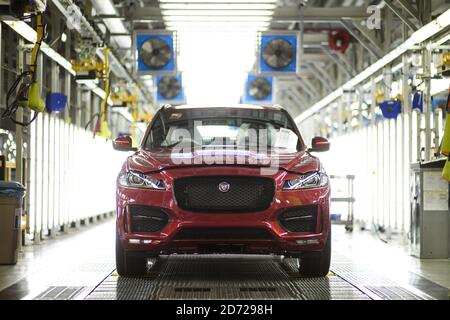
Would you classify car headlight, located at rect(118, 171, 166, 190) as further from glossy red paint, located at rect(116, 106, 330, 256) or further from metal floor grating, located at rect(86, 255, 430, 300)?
metal floor grating, located at rect(86, 255, 430, 300)

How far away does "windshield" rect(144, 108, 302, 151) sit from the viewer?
8.11 metres

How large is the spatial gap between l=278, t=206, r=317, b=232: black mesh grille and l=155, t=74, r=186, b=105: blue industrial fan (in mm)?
16515

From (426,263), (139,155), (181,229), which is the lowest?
(426,263)

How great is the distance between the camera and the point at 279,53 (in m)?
16.2

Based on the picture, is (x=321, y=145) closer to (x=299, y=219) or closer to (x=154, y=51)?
(x=299, y=219)

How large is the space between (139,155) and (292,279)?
1828mm

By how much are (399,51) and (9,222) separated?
7456 mm

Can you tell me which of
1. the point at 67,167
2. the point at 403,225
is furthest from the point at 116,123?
the point at 403,225

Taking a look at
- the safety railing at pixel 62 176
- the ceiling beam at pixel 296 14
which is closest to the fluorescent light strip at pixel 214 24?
the ceiling beam at pixel 296 14

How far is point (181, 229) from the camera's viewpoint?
6871 millimetres

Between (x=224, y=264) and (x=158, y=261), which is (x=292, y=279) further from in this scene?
(x=158, y=261)

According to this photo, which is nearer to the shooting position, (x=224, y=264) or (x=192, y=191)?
(x=192, y=191)

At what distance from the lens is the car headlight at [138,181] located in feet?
23.0

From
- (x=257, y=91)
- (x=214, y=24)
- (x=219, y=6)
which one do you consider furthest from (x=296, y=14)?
(x=257, y=91)
